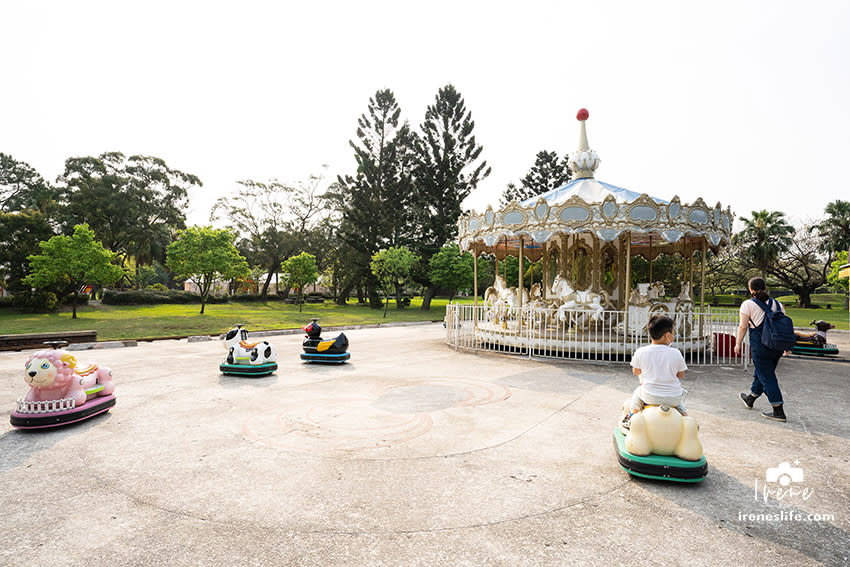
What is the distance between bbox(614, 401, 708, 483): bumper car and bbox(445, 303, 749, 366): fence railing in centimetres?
539

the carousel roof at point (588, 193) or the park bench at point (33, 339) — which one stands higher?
the carousel roof at point (588, 193)

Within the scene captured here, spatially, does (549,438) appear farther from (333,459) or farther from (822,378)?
(822,378)

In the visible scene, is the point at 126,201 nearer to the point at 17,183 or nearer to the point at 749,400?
the point at 17,183

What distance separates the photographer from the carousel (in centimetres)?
1031

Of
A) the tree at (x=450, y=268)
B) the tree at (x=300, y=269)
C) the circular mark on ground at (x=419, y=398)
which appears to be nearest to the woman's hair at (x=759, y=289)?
the circular mark on ground at (x=419, y=398)

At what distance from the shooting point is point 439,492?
3.44 m

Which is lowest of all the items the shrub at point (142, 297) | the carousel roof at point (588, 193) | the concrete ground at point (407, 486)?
the concrete ground at point (407, 486)

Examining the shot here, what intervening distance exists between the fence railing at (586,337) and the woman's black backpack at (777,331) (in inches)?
141

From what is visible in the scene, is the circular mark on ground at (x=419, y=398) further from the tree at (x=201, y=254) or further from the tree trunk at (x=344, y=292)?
the tree trunk at (x=344, y=292)

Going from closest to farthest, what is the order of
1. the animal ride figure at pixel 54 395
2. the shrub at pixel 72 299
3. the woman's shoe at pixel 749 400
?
A: the animal ride figure at pixel 54 395, the woman's shoe at pixel 749 400, the shrub at pixel 72 299

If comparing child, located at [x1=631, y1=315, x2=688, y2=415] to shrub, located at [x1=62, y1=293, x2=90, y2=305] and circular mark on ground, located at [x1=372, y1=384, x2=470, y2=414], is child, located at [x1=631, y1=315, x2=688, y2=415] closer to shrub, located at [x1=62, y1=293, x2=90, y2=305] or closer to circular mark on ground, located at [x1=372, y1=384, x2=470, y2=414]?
circular mark on ground, located at [x1=372, y1=384, x2=470, y2=414]

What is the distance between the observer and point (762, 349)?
5.37 m

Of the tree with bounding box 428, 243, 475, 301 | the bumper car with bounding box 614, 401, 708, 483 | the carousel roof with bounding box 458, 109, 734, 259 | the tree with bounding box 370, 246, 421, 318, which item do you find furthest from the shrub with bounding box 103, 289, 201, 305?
the bumper car with bounding box 614, 401, 708, 483

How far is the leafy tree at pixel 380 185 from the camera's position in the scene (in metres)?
38.6
